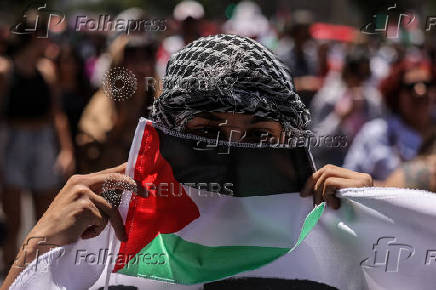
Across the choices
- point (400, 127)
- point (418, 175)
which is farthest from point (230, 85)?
point (400, 127)

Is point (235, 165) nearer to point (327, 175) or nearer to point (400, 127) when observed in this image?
point (327, 175)

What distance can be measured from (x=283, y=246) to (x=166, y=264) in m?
0.34

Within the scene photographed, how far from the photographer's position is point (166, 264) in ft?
6.82

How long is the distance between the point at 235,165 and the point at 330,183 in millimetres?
284

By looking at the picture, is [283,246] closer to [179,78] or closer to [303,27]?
[179,78]

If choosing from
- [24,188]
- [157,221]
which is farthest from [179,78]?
[24,188]

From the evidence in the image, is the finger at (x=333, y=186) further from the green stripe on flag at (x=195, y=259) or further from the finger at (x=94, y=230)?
the finger at (x=94, y=230)

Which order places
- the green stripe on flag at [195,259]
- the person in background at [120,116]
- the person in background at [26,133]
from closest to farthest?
the green stripe on flag at [195,259] < the person in background at [120,116] < the person in background at [26,133]

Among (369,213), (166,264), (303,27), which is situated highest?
(303,27)

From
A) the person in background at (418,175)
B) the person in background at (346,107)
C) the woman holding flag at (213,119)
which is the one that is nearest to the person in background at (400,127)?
the person in background at (346,107)

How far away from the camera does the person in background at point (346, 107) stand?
5811 mm

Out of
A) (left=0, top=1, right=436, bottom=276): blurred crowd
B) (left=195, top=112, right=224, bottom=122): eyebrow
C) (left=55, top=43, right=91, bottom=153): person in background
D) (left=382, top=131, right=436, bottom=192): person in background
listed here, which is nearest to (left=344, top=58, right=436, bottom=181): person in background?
(left=0, top=1, right=436, bottom=276): blurred crowd

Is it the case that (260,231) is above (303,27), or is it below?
below

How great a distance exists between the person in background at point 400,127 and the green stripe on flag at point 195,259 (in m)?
3.00
